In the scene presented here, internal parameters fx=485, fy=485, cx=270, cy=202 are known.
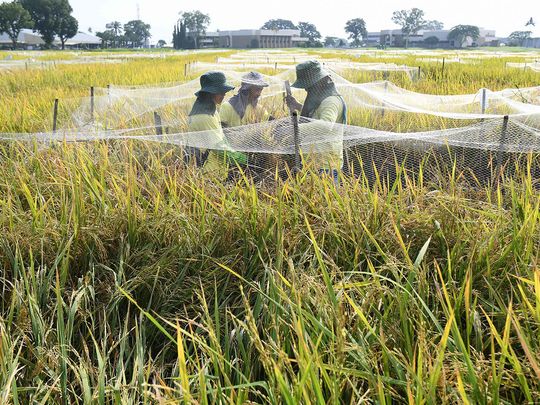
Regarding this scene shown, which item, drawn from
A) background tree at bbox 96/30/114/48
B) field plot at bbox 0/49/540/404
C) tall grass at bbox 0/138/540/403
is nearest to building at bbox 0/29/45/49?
background tree at bbox 96/30/114/48

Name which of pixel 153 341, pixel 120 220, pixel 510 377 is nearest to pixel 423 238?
pixel 510 377

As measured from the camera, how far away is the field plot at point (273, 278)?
1.09 metres

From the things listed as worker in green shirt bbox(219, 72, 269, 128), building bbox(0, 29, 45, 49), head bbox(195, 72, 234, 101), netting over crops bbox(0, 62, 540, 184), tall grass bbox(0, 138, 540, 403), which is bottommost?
tall grass bbox(0, 138, 540, 403)

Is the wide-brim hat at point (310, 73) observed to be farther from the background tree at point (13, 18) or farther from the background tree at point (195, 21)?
the background tree at point (195, 21)

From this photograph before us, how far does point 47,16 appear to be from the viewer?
2456 inches

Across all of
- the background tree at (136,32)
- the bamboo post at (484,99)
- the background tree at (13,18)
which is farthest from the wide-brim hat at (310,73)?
the background tree at (136,32)

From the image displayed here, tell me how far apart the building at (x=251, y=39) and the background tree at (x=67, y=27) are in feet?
74.8

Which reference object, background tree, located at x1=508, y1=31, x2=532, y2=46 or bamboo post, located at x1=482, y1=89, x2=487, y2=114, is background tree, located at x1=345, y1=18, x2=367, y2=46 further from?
bamboo post, located at x1=482, y1=89, x2=487, y2=114

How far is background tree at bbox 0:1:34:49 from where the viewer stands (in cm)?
5631

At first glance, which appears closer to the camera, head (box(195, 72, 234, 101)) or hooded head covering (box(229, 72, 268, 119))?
head (box(195, 72, 234, 101))

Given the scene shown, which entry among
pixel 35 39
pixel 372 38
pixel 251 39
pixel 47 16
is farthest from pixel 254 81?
pixel 372 38

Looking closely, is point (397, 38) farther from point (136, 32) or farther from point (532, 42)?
point (136, 32)

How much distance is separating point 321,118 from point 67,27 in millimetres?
70147

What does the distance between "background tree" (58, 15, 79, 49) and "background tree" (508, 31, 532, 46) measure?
79.7m
